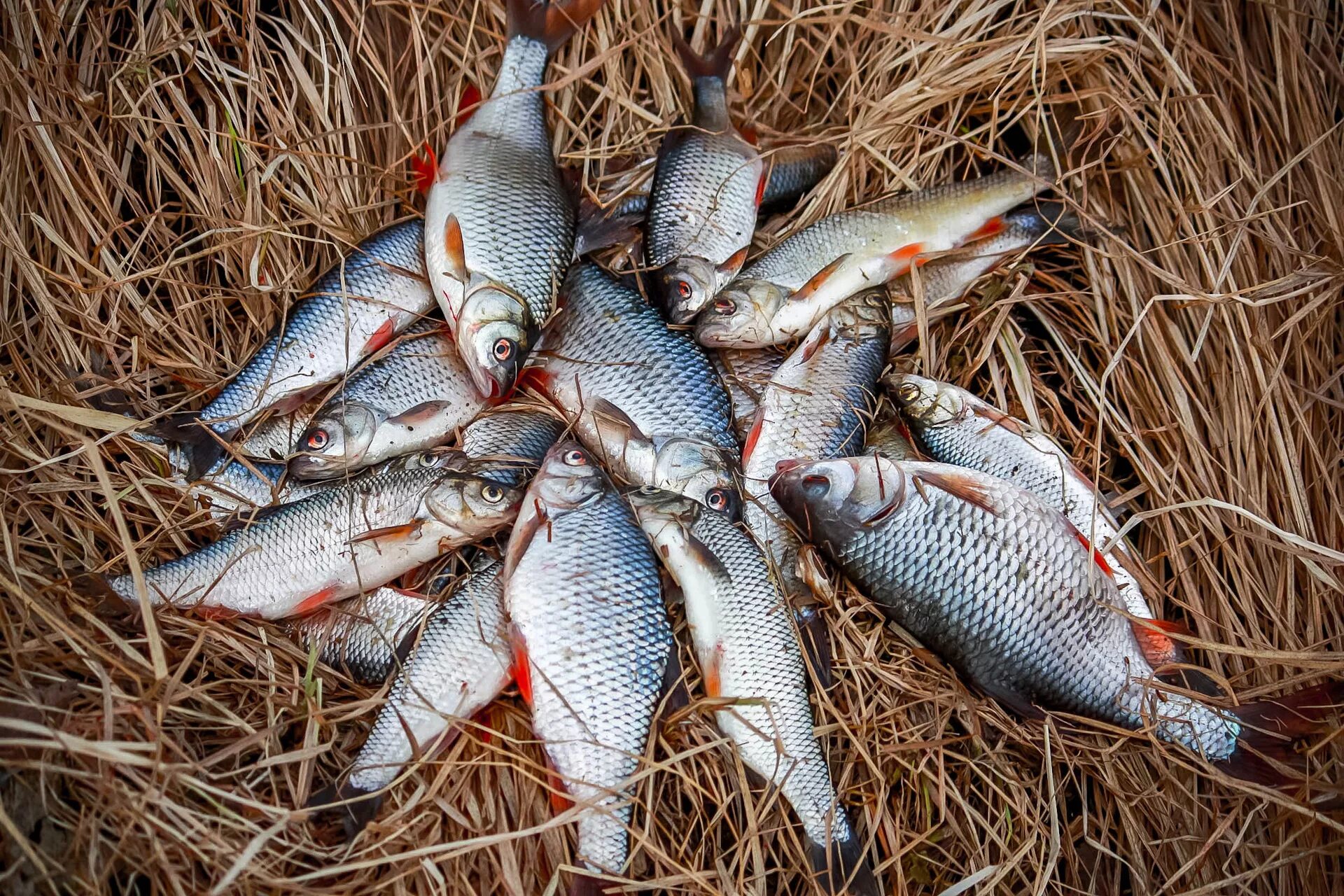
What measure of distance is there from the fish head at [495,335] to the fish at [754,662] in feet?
1.66

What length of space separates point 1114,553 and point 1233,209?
123 cm

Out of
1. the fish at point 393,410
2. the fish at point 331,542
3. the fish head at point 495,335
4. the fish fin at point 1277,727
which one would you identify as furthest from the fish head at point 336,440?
the fish fin at point 1277,727

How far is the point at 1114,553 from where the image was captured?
2.62 m

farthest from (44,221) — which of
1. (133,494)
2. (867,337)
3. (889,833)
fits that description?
(889,833)

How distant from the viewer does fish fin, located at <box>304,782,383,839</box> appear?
6.63 feet

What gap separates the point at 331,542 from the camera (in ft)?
7.55

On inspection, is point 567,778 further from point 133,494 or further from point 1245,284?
point 1245,284

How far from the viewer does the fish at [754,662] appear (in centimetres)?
219

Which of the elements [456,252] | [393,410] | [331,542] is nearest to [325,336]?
[393,410]

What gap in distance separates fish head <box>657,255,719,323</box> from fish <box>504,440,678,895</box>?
663 millimetres

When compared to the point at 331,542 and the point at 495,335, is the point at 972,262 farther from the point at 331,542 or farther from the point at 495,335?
the point at 331,542

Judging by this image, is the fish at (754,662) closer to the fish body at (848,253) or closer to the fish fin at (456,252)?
the fish body at (848,253)

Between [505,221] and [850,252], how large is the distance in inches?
42.9

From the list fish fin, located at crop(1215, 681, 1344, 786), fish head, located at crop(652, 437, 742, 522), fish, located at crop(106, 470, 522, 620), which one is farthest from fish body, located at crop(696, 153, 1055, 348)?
fish fin, located at crop(1215, 681, 1344, 786)
